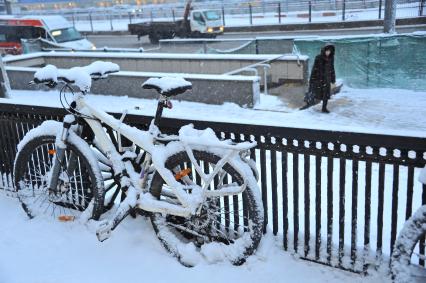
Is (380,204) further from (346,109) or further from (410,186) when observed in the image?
(346,109)

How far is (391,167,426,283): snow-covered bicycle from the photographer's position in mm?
3363

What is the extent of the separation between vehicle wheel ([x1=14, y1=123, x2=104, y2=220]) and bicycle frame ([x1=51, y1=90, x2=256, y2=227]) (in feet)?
0.90

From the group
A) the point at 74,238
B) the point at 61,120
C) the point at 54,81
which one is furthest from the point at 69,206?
the point at 54,81

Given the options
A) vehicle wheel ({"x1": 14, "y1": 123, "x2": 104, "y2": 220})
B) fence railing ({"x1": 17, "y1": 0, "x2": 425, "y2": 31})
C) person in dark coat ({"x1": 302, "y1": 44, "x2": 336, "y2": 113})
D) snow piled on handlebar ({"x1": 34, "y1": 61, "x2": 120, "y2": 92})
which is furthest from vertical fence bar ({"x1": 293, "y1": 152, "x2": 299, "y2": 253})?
fence railing ({"x1": 17, "y1": 0, "x2": 425, "y2": 31})

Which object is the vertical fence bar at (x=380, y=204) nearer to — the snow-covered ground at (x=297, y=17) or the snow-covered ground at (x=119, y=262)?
the snow-covered ground at (x=119, y=262)

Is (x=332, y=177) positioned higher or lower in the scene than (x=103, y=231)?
higher

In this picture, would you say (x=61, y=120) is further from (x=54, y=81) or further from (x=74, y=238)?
(x=74, y=238)

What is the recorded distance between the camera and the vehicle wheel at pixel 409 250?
3363mm

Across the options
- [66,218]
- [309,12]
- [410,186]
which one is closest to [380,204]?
[410,186]

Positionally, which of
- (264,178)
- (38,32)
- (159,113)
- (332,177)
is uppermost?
(159,113)

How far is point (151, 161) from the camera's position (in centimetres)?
434

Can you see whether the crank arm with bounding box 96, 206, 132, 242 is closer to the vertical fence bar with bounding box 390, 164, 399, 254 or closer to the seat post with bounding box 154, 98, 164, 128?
the seat post with bounding box 154, 98, 164, 128

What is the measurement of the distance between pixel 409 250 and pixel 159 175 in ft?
6.55

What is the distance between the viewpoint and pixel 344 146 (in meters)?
3.71
